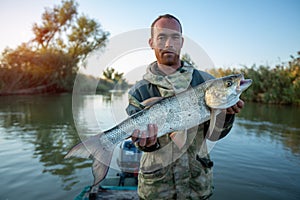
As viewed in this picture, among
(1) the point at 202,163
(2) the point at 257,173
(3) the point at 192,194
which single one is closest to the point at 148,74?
(1) the point at 202,163

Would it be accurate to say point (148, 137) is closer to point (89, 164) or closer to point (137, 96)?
point (137, 96)

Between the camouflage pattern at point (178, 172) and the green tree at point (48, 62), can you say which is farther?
the green tree at point (48, 62)

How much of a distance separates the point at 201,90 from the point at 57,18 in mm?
60188

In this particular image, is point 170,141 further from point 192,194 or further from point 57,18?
point 57,18

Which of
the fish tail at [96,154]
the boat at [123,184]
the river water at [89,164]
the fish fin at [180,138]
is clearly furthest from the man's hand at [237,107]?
the boat at [123,184]

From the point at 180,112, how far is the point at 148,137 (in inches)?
19.5

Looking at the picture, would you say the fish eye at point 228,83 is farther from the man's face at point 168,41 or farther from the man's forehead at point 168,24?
the man's forehead at point 168,24

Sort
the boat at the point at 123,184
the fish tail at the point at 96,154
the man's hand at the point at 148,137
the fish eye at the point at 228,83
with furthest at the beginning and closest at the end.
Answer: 1. the boat at the point at 123,184
2. the fish eye at the point at 228,83
3. the man's hand at the point at 148,137
4. the fish tail at the point at 96,154

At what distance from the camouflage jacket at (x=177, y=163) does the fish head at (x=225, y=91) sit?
8.7 inches

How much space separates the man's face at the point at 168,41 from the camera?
9.60 feet

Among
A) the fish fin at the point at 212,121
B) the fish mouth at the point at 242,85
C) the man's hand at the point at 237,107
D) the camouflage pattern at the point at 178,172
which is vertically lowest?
the camouflage pattern at the point at 178,172

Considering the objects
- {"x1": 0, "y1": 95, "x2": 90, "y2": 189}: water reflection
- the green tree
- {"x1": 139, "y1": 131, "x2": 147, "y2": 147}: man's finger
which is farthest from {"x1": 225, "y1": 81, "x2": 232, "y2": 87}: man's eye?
the green tree

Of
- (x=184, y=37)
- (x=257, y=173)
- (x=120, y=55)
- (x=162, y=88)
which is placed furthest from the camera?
(x=257, y=173)

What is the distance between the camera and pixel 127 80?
3.56 metres
